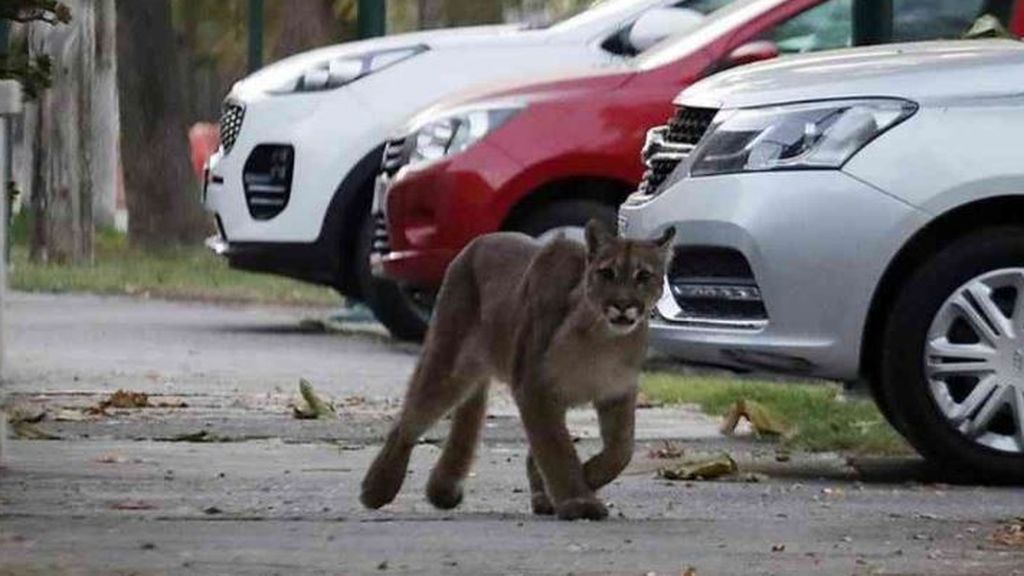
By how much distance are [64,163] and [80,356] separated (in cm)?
1210

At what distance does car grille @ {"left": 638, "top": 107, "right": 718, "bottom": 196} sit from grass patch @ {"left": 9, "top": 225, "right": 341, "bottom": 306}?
30.3 feet

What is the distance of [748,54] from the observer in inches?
563

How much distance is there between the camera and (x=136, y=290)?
71.4 feet

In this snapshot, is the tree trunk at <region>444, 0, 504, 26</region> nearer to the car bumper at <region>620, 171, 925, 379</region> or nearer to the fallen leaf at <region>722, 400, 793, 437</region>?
the fallen leaf at <region>722, 400, 793, 437</region>

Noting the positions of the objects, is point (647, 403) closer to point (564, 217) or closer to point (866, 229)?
point (564, 217)

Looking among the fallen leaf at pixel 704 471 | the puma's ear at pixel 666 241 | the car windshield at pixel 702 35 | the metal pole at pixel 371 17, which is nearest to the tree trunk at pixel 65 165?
the metal pole at pixel 371 17

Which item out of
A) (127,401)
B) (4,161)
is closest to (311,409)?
(127,401)

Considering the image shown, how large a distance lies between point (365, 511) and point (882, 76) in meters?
2.44

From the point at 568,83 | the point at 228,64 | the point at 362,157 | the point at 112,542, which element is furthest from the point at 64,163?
the point at 228,64

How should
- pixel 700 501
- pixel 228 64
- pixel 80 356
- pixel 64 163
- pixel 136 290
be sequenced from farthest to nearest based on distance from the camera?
pixel 228 64 → pixel 64 163 → pixel 136 290 → pixel 80 356 → pixel 700 501

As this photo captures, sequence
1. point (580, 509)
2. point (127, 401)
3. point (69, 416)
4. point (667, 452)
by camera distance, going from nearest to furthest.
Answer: point (580, 509) < point (667, 452) < point (69, 416) < point (127, 401)

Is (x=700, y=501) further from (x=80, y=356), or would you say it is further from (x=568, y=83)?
(x=80, y=356)

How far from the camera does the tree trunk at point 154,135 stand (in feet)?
99.5

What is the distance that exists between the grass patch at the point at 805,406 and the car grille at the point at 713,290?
2.85 feet
